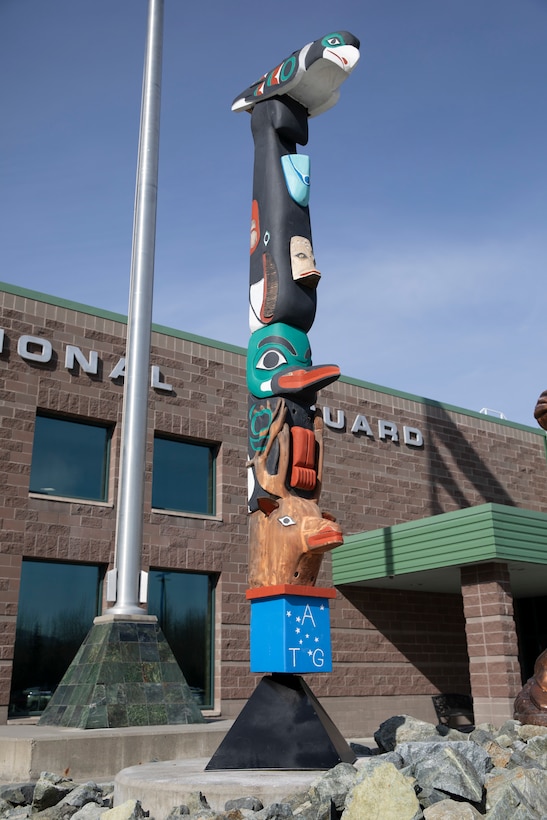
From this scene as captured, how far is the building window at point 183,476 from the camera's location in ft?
50.3

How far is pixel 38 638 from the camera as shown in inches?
519

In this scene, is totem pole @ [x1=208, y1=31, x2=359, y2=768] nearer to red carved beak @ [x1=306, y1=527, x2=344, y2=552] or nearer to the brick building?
red carved beak @ [x1=306, y1=527, x2=344, y2=552]

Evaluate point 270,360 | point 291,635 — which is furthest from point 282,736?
point 270,360

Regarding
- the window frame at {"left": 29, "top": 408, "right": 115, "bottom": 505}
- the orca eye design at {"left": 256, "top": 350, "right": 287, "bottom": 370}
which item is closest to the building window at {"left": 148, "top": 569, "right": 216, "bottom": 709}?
the window frame at {"left": 29, "top": 408, "right": 115, "bottom": 505}

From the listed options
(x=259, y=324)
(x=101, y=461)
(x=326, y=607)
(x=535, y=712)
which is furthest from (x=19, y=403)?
(x=535, y=712)

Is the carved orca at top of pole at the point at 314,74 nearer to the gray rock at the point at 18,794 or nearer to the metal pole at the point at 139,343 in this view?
the metal pole at the point at 139,343

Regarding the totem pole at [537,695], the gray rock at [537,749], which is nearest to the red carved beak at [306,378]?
the totem pole at [537,695]

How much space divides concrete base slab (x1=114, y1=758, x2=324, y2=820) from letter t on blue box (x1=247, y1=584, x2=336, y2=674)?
1013 mm

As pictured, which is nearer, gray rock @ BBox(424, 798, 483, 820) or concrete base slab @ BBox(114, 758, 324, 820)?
gray rock @ BBox(424, 798, 483, 820)

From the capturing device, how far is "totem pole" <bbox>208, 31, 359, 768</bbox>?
779 cm

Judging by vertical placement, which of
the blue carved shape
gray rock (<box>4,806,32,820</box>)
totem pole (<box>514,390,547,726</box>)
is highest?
the blue carved shape

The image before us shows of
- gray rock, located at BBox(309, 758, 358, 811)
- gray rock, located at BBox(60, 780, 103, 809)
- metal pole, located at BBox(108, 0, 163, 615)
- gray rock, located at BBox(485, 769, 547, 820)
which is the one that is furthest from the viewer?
metal pole, located at BBox(108, 0, 163, 615)

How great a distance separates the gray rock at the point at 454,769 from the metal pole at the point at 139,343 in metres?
5.65

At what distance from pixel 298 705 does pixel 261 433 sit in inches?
112
